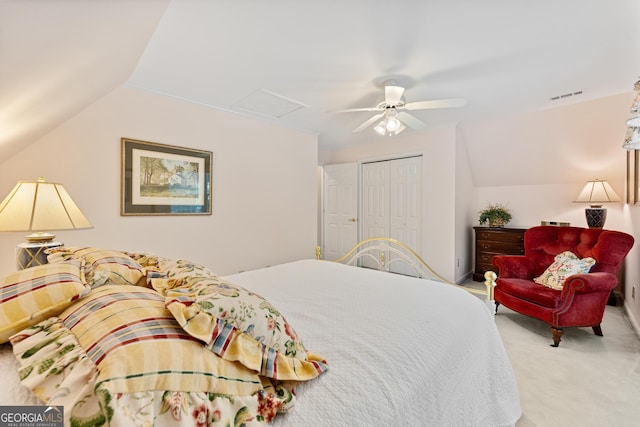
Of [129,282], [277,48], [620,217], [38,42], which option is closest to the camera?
[38,42]

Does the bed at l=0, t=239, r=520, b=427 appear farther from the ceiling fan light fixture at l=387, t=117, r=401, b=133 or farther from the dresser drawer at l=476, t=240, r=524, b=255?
the dresser drawer at l=476, t=240, r=524, b=255

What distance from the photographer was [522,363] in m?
2.11

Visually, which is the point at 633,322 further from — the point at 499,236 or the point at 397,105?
the point at 397,105

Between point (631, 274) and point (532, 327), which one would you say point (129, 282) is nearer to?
point (532, 327)

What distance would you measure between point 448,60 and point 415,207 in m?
2.47

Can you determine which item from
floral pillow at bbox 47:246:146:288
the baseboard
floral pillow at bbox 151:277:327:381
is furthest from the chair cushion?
floral pillow at bbox 47:246:146:288

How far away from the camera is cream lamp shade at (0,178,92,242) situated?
1504mm

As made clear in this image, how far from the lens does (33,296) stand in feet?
2.77

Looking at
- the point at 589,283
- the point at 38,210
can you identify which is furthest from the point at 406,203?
the point at 38,210

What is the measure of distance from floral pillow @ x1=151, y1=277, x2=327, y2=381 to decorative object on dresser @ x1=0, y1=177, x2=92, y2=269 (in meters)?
1.33

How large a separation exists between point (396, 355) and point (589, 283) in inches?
96.1

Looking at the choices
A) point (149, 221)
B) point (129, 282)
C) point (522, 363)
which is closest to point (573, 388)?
point (522, 363)

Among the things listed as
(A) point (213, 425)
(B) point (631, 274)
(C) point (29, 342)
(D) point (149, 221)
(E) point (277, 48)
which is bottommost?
(B) point (631, 274)

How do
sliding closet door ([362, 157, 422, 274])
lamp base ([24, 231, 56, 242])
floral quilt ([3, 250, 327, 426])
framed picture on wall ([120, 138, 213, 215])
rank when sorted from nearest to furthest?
floral quilt ([3, 250, 327, 426]) → lamp base ([24, 231, 56, 242]) → framed picture on wall ([120, 138, 213, 215]) → sliding closet door ([362, 157, 422, 274])
